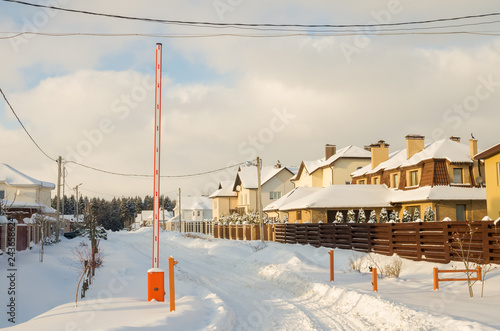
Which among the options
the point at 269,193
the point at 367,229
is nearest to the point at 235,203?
the point at 269,193

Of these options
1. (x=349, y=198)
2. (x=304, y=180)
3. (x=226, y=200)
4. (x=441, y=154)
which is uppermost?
(x=441, y=154)

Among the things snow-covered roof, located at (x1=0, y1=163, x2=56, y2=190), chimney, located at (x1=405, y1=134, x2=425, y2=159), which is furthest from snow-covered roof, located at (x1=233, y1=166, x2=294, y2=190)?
chimney, located at (x1=405, y1=134, x2=425, y2=159)

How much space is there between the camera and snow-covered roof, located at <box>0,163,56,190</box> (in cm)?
5198

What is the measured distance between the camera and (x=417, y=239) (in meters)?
20.0

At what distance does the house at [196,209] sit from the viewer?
97.9 m

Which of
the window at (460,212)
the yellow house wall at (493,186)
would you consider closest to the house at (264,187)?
the window at (460,212)

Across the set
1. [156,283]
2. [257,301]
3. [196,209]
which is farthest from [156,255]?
[196,209]

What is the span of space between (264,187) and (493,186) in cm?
4133

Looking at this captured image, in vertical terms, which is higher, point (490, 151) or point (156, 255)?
point (490, 151)

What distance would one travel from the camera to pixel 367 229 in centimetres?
2448

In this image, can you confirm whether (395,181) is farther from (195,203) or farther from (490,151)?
(195,203)

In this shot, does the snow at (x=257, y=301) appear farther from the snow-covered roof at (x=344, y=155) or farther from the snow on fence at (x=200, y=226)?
the snow on fence at (x=200, y=226)

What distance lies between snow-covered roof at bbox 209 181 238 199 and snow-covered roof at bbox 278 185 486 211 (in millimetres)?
28719

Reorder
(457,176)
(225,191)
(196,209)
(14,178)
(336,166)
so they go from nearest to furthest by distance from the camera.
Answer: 1. (457,176)
2. (336,166)
3. (14,178)
4. (225,191)
5. (196,209)
